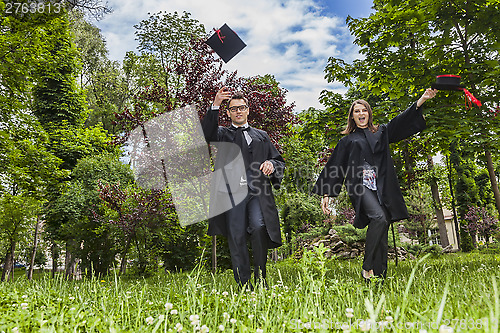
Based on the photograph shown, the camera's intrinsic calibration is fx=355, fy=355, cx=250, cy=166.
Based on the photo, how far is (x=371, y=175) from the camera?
424cm

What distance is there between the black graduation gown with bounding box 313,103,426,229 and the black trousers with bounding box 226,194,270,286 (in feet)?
2.81

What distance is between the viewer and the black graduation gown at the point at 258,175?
160 inches

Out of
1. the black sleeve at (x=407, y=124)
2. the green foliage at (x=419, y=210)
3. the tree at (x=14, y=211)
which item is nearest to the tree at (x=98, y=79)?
the tree at (x=14, y=211)

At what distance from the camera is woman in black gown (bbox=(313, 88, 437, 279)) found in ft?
13.1

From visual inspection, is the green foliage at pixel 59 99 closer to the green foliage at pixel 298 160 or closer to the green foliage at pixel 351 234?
the green foliage at pixel 298 160

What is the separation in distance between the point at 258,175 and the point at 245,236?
71 centimetres

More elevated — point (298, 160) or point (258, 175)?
point (298, 160)

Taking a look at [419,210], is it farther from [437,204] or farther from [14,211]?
[14,211]

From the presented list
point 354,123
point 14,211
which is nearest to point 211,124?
point 354,123

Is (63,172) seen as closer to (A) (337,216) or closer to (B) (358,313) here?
(B) (358,313)

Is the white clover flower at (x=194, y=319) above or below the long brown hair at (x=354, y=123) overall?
below

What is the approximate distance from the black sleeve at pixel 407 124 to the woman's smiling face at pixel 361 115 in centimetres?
29

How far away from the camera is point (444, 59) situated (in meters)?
6.05

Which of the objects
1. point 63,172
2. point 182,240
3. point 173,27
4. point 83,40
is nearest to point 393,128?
point 182,240
